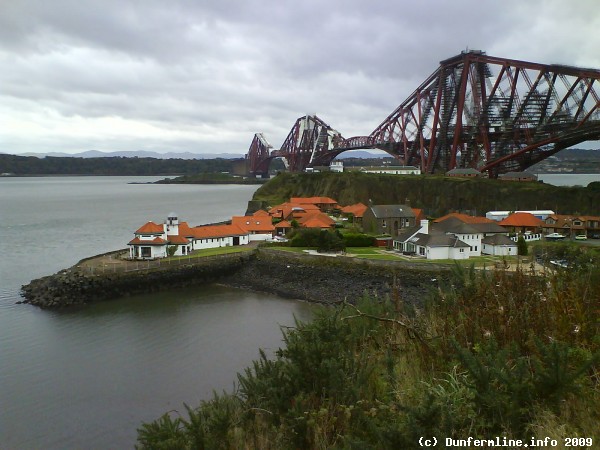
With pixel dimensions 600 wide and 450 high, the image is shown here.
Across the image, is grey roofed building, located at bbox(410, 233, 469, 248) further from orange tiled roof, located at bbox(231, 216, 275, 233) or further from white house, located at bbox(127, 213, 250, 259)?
white house, located at bbox(127, 213, 250, 259)

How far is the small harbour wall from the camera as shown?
70.8 ft

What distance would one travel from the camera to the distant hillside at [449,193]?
39875 millimetres

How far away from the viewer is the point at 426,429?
11.3 feet

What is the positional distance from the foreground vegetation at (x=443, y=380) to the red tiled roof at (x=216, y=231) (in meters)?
24.6

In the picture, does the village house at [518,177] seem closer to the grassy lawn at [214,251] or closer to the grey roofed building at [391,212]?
the grey roofed building at [391,212]

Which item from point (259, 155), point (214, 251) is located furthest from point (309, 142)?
point (214, 251)

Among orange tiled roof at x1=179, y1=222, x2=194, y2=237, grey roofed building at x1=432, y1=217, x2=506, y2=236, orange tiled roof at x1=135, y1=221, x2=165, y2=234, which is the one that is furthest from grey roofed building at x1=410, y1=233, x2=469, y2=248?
orange tiled roof at x1=135, y1=221, x2=165, y2=234

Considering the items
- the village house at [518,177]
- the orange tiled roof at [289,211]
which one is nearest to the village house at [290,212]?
the orange tiled roof at [289,211]

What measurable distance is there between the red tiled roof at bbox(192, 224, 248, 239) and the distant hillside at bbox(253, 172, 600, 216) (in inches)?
812

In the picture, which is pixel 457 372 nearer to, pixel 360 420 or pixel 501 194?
pixel 360 420

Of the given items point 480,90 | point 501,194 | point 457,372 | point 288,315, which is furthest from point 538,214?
point 457,372

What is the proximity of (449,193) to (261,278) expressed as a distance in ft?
84.6

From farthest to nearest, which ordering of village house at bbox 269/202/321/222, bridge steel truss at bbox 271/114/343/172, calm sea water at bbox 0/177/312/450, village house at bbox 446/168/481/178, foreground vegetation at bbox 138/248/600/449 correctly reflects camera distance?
1. bridge steel truss at bbox 271/114/343/172
2. village house at bbox 446/168/481/178
3. village house at bbox 269/202/321/222
4. calm sea water at bbox 0/177/312/450
5. foreground vegetation at bbox 138/248/600/449

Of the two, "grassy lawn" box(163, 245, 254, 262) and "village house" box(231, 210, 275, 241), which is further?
"village house" box(231, 210, 275, 241)
